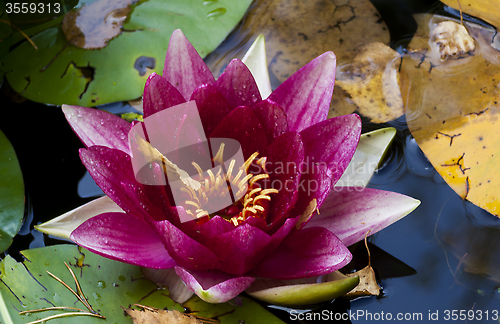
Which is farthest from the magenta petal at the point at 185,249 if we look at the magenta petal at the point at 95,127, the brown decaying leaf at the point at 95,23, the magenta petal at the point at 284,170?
the brown decaying leaf at the point at 95,23

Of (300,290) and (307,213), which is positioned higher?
(307,213)

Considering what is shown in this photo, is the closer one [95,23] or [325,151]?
[325,151]

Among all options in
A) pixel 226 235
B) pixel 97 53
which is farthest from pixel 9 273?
pixel 97 53

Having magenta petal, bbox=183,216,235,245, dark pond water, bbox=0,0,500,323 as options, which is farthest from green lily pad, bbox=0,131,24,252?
magenta petal, bbox=183,216,235,245

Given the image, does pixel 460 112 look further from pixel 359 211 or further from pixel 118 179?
pixel 118 179

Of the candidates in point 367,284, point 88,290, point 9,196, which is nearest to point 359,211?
point 367,284

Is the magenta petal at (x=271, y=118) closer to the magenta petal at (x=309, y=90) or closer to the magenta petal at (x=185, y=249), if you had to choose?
the magenta petal at (x=309, y=90)

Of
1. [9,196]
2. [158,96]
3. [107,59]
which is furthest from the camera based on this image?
[107,59]
